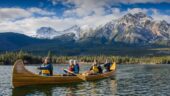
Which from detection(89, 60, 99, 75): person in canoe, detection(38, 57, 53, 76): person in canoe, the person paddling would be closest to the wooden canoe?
detection(38, 57, 53, 76): person in canoe

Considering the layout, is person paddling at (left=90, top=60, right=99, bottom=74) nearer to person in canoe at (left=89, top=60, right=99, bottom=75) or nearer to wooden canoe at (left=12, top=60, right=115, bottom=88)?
person in canoe at (left=89, top=60, right=99, bottom=75)

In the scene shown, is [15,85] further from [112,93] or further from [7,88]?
[112,93]

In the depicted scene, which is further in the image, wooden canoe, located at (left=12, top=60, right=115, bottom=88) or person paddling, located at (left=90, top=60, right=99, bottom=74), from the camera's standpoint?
person paddling, located at (left=90, top=60, right=99, bottom=74)

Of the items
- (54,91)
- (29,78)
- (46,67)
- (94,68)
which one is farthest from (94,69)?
(54,91)

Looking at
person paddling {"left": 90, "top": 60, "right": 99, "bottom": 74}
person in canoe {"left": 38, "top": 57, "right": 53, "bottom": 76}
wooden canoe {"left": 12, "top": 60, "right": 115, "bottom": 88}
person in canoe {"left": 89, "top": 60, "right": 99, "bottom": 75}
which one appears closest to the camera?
wooden canoe {"left": 12, "top": 60, "right": 115, "bottom": 88}

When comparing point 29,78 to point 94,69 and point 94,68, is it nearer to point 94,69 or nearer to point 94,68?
point 94,68

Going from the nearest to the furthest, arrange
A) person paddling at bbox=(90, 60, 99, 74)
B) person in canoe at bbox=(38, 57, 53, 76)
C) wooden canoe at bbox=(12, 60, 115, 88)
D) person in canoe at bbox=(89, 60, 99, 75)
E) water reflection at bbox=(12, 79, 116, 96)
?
water reflection at bbox=(12, 79, 116, 96) → wooden canoe at bbox=(12, 60, 115, 88) → person in canoe at bbox=(38, 57, 53, 76) → person in canoe at bbox=(89, 60, 99, 75) → person paddling at bbox=(90, 60, 99, 74)

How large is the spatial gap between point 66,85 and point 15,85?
30.6 ft

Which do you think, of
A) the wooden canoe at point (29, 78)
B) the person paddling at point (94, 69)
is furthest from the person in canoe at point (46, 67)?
the person paddling at point (94, 69)

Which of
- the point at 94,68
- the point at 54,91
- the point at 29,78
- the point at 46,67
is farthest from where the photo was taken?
the point at 94,68

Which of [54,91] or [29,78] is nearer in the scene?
[54,91]

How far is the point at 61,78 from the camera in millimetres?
57156

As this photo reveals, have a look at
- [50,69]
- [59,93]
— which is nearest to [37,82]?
[50,69]

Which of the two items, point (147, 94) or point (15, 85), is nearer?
point (147, 94)
